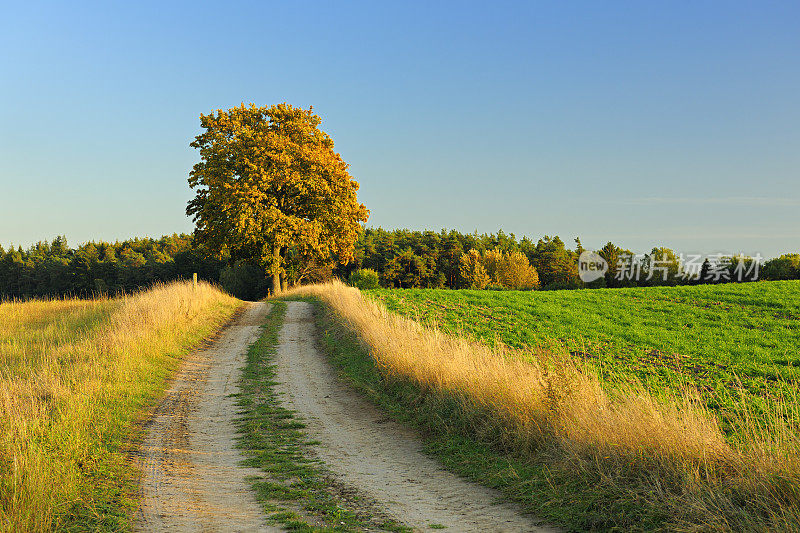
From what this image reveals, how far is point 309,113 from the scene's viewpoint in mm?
45125

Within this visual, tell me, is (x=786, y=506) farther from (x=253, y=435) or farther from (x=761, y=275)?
(x=761, y=275)

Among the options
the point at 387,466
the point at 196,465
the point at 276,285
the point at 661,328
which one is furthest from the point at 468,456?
the point at 276,285

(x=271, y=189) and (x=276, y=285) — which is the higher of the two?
(x=271, y=189)

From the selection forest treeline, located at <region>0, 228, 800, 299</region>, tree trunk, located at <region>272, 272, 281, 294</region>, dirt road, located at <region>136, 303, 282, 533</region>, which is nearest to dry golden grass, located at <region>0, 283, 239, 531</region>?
dirt road, located at <region>136, 303, 282, 533</region>

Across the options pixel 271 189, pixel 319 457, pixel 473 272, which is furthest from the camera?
pixel 473 272

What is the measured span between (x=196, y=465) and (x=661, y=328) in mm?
22828

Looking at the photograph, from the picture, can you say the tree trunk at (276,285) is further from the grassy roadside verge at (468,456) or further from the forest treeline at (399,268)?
the grassy roadside verge at (468,456)

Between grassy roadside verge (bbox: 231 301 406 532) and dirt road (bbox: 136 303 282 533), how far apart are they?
8.0 inches

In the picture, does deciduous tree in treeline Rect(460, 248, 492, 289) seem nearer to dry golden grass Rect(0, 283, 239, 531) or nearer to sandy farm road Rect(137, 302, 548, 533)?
dry golden grass Rect(0, 283, 239, 531)

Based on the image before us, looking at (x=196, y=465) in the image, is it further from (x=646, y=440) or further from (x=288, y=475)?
(x=646, y=440)

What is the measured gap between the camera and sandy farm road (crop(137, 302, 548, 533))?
6160mm

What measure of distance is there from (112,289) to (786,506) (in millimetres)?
82845

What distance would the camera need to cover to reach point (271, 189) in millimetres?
43375

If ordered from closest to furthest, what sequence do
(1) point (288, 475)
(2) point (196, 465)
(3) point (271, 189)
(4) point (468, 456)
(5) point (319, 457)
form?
(1) point (288, 475)
(4) point (468, 456)
(2) point (196, 465)
(5) point (319, 457)
(3) point (271, 189)
